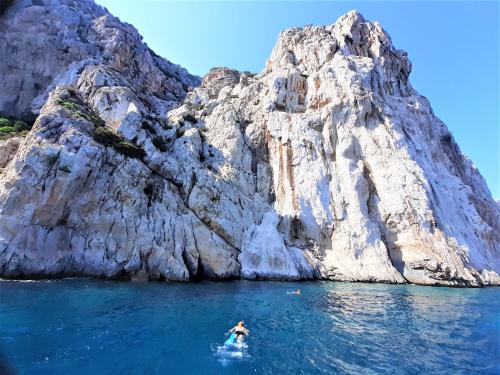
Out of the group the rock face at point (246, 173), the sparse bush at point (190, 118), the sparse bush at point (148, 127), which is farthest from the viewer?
the sparse bush at point (190, 118)

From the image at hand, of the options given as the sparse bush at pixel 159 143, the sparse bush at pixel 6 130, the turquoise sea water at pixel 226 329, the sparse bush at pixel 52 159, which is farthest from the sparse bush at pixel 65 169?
the sparse bush at pixel 6 130

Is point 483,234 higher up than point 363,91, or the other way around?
point 363,91

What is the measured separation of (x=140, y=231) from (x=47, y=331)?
2033 cm

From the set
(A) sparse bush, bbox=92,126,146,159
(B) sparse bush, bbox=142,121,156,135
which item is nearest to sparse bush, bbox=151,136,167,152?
(B) sparse bush, bbox=142,121,156,135

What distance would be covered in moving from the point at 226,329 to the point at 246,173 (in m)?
36.0

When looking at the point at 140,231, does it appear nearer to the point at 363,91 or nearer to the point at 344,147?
the point at 344,147

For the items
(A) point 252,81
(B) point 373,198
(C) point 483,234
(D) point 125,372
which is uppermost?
(A) point 252,81

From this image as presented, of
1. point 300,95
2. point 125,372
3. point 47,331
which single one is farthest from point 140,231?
point 300,95

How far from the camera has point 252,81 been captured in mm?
71000

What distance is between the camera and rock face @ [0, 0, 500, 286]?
33.6 metres

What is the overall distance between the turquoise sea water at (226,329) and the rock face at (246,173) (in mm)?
7872

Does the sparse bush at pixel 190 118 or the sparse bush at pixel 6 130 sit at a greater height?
the sparse bush at pixel 190 118

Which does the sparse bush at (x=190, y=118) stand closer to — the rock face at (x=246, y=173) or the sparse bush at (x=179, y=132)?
the rock face at (x=246, y=173)

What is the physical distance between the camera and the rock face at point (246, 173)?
33.6 meters
